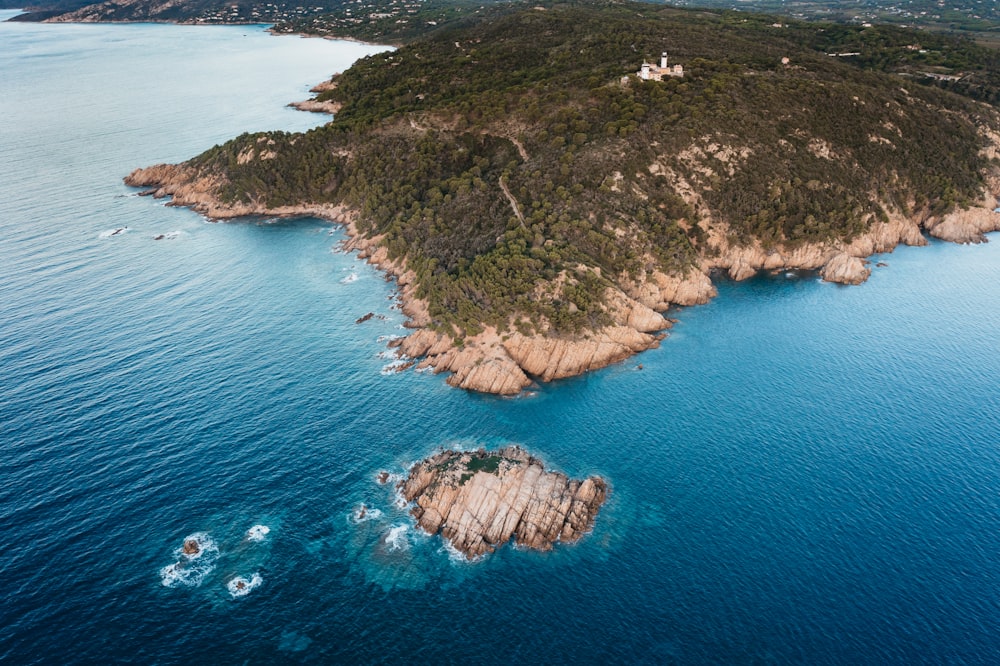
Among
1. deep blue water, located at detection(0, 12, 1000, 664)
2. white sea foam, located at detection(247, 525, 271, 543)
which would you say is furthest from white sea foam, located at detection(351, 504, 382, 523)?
white sea foam, located at detection(247, 525, 271, 543)

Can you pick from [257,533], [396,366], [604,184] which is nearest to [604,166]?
[604,184]

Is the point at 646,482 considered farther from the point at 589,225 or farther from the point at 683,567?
the point at 589,225

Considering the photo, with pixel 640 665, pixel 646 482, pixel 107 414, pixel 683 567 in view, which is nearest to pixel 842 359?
pixel 646 482

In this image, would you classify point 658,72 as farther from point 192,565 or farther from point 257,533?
point 192,565

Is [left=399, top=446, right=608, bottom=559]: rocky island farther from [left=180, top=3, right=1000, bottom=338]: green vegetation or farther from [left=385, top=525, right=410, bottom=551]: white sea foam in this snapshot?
[left=180, top=3, right=1000, bottom=338]: green vegetation

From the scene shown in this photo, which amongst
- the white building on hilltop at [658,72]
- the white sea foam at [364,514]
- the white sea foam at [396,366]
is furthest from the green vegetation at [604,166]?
the white sea foam at [364,514]

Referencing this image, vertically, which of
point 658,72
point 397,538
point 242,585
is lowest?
point 242,585

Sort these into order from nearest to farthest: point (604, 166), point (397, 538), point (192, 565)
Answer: point (192, 565)
point (397, 538)
point (604, 166)
